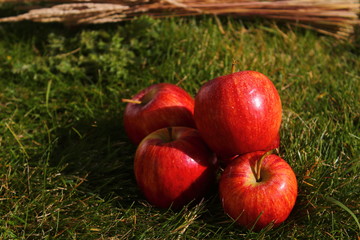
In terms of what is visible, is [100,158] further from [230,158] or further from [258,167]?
[258,167]

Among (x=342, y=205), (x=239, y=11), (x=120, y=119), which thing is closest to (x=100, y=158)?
(x=120, y=119)

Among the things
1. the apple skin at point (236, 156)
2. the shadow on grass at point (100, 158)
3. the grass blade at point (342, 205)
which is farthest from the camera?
the shadow on grass at point (100, 158)

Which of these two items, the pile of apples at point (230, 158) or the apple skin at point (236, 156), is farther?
the apple skin at point (236, 156)

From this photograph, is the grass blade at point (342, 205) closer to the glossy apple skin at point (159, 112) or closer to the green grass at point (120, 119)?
the green grass at point (120, 119)

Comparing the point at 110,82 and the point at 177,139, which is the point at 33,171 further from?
the point at 110,82

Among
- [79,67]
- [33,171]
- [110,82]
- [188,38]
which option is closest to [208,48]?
[188,38]

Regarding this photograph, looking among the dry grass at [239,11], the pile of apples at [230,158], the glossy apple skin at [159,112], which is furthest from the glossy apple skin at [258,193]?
the dry grass at [239,11]
